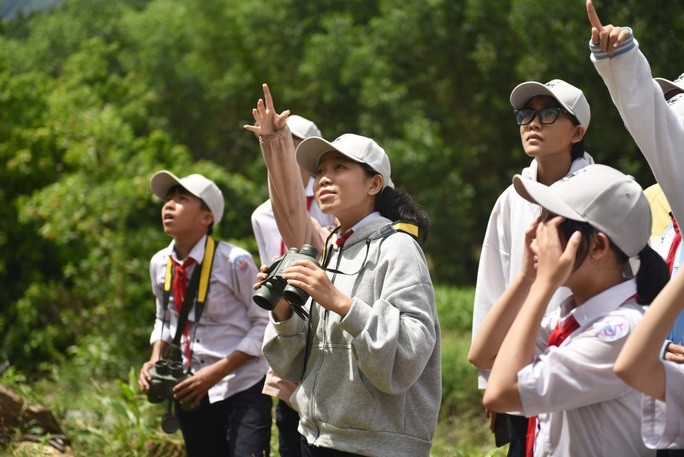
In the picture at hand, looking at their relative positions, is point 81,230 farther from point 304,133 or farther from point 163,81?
point 163,81

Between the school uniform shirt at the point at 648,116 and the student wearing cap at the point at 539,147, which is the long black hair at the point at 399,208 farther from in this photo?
the school uniform shirt at the point at 648,116

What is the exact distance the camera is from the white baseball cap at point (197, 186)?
5410 millimetres

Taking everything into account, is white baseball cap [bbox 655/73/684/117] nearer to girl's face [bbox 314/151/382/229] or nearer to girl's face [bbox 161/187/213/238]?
girl's face [bbox 314/151/382/229]

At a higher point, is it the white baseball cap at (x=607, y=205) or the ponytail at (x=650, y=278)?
the white baseball cap at (x=607, y=205)

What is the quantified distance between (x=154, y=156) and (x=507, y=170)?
39.5ft

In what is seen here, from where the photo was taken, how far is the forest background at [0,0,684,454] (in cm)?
1059

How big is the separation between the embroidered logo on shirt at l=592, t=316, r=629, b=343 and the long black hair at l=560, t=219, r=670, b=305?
15cm

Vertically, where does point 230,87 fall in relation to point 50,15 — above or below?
below

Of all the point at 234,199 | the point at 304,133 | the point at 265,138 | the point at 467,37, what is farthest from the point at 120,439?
the point at 467,37

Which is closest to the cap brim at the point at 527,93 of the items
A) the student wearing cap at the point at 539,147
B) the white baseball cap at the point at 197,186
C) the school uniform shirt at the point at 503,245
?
the student wearing cap at the point at 539,147

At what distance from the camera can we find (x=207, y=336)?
5242mm

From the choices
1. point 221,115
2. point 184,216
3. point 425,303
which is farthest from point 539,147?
point 221,115

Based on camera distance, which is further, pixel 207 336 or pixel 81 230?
pixel 81 230

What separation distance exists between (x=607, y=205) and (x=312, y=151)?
153cm
